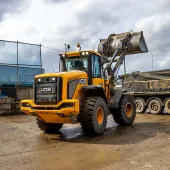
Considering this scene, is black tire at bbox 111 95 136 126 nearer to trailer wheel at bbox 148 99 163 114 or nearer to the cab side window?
the cab side window

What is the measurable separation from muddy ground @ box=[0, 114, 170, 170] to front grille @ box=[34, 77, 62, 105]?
1.17 metres

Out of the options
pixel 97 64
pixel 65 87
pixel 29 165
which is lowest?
pixel 29 165

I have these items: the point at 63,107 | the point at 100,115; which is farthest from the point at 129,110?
the point at 63,107

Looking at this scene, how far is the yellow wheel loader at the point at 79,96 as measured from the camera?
7.97 meters

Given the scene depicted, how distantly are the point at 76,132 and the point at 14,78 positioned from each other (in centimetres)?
→ 819

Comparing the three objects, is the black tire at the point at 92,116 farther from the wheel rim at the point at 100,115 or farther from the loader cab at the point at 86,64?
the loader cab at the point at 86,64

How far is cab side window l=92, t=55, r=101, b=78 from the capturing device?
9.22 meters

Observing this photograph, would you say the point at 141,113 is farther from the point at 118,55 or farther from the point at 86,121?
the point at 86,121

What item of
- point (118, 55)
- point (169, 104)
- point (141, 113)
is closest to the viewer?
point (118, 55)

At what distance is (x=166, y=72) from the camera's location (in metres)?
17.9

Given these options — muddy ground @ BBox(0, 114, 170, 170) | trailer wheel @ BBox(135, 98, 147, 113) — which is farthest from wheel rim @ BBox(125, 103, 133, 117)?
trailer wheel @ BBox(135, 98, 147, 113)

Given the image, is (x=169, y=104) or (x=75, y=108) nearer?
(x=75, y=108)

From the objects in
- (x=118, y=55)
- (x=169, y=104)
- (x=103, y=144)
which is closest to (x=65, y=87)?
(x=103, y=144)

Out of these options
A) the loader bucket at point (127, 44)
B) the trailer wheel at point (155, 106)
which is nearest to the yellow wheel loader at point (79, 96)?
Answer: the loader bucket at point (127, 44)
